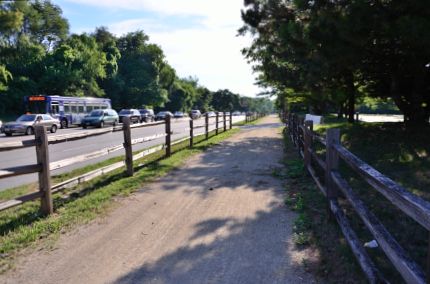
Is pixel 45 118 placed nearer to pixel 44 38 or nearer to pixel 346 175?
pixel 346 175

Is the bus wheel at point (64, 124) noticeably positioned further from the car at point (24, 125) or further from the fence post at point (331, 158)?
the fence post at point (331, 158)

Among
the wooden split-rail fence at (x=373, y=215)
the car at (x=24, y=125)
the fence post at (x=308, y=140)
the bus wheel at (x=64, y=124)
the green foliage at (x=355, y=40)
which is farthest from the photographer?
the bus wheel at (x=64, y=124)

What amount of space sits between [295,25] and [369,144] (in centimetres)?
531

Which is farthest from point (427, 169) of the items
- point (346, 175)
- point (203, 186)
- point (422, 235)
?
point (203, 186)

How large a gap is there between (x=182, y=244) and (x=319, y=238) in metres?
1.64

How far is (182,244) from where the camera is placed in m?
4.46

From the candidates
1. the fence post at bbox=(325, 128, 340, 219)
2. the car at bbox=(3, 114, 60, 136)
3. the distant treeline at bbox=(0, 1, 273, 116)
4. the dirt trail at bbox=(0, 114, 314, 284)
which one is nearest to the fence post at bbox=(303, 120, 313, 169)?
the dirt trail at bbox=(0, 114, 314, 284)

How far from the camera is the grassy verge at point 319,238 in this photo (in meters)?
3.62

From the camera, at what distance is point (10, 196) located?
6.74 m

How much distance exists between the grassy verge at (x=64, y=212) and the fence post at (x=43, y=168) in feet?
0.56

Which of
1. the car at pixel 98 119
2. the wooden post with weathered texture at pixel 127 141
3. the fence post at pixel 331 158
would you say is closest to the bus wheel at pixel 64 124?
the car at pixel 98 119

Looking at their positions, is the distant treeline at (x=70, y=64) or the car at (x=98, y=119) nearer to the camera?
the car at (x=98, y=119)

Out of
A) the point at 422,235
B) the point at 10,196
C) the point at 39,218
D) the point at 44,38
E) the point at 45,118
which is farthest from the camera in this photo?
the point at 44,38

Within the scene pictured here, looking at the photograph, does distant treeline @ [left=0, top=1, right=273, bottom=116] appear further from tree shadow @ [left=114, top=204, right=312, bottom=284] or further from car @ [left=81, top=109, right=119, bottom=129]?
tree shadow @ [left=114, top=204, right=312, bottom=284]
